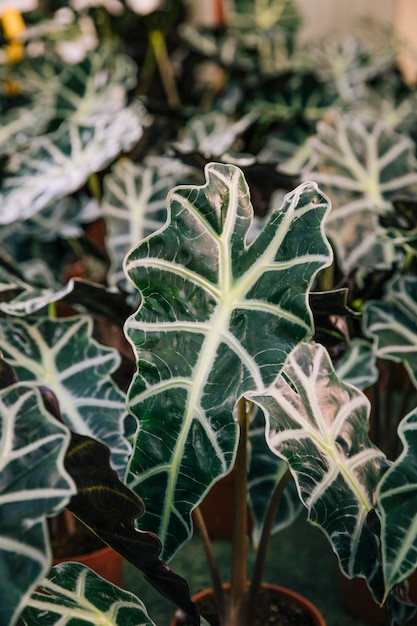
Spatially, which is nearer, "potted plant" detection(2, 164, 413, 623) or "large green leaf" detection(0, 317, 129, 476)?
"potted plant" detection(2, 164, 413, 623)

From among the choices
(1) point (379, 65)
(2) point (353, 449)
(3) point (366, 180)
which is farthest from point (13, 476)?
(1) point (379, 65)

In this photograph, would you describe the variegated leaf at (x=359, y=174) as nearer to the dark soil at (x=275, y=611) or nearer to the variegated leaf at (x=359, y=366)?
the variegated leaf at (x=359, y=366)

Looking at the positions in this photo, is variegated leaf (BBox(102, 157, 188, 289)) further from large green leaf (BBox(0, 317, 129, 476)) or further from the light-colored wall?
the light-colored wall

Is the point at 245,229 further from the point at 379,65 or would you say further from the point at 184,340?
the point at 379,65

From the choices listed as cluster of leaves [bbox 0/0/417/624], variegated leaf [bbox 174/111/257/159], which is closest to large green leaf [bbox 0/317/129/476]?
cluster of leaves [bbox 0/0/417/624]

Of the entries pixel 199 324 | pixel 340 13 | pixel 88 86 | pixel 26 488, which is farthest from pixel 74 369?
pixel 340 13

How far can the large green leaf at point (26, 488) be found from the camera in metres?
0.58

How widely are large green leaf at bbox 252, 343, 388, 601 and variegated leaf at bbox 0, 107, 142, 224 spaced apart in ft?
2.47

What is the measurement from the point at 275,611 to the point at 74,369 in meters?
0.47

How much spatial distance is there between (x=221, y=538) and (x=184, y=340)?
80 centimetres

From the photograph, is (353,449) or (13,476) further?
(353,449)

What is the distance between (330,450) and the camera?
0.82 metres

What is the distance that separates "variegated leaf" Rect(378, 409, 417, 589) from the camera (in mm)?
742

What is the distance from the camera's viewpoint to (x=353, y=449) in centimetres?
85
